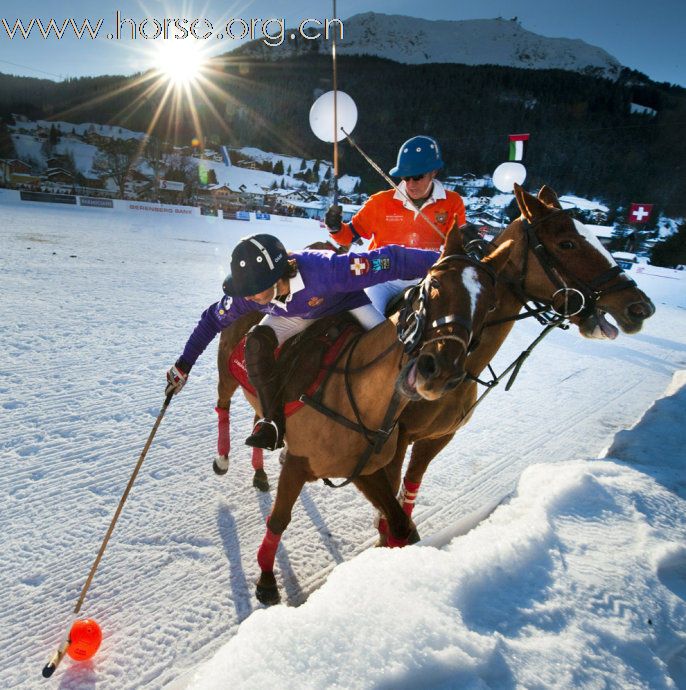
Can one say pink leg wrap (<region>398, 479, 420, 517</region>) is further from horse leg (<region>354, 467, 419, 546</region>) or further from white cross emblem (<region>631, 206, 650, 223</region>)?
white cross emblem (<region>631, 206, 650, 223</region>)

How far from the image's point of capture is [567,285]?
7.47 feet

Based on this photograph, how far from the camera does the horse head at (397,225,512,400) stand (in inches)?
60.9

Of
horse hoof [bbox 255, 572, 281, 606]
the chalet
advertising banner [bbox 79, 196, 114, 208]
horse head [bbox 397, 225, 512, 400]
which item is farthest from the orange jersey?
the chalet

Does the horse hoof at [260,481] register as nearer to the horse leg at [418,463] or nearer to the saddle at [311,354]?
the horse leg at [418,463]

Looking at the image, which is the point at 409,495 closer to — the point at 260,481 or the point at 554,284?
the point at 260,481

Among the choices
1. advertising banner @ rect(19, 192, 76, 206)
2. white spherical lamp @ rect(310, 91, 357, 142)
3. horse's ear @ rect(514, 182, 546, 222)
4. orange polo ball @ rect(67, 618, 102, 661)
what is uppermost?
white spherical lamp @ rect(310, 91, 357, 142)

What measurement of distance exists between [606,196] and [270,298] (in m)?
96.8

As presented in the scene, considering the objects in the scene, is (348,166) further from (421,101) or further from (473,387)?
(473,387)

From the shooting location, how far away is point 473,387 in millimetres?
3037

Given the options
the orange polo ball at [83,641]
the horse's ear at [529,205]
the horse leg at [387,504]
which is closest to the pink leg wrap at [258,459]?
the horse leg at [387,504]

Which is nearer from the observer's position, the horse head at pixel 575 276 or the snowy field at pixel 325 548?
the snowy field at pixel 325 548

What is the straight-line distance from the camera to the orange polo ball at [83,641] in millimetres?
1988

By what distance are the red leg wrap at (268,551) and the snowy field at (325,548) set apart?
18 centimetres

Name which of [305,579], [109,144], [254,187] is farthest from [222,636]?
[254,187]
